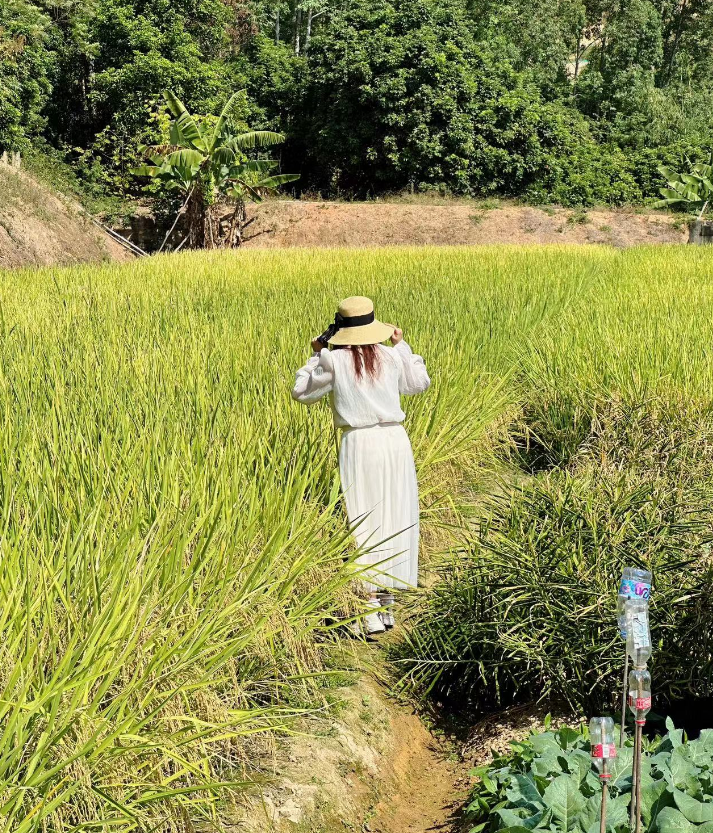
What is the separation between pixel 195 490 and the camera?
8.90ft

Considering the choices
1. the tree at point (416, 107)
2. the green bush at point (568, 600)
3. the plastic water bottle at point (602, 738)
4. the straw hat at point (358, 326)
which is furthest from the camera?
the tree at point (416, 107)

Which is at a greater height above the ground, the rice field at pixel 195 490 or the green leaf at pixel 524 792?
the rice field at pixel 195 490

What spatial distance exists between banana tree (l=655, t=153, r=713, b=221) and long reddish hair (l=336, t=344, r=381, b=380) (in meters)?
19.3

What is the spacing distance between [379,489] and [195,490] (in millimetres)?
709

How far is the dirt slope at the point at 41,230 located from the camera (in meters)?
14.3

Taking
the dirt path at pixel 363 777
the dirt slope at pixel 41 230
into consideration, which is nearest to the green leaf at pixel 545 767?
the dirt path at pixel 363 777

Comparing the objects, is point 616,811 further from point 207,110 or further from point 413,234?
point 207,110

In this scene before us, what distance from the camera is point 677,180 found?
2281 centimetres

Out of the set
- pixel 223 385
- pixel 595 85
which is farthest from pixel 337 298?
pixel 595 85

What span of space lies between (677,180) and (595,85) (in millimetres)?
5395

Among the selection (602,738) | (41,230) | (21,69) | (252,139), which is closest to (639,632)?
(602,738)

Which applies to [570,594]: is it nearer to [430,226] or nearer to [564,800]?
[564,800]

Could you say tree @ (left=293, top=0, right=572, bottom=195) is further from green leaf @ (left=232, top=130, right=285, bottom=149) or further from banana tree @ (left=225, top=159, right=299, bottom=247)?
green leaf @ (left=232, top=130, right=285, bottom=149)

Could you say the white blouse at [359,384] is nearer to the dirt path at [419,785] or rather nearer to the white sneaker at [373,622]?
the white sneaker at [373,622]
